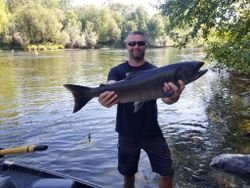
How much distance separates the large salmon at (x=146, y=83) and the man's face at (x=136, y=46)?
0.41 metres

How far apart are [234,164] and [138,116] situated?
15.0 feet

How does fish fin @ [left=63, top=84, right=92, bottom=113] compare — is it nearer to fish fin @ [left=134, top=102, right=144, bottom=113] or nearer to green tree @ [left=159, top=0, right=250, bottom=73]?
fish fin @ [left=134, top=102, right=144, bottom=113]

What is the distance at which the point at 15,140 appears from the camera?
12.0m

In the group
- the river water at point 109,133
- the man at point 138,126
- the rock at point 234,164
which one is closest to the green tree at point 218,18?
the river water at point 109,133

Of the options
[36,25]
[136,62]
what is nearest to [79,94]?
[136,62]

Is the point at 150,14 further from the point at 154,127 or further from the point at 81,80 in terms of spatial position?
the point at 154,127

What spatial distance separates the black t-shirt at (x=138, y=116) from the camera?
17.6ft

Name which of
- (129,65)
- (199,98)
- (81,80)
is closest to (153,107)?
(129,65)

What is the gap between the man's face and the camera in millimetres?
5276

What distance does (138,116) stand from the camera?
5.37 meters

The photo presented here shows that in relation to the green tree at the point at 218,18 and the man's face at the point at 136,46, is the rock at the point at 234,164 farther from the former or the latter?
the man's face at the point at 136,46

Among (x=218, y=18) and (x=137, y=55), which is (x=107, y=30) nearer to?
(x=218, y=18)

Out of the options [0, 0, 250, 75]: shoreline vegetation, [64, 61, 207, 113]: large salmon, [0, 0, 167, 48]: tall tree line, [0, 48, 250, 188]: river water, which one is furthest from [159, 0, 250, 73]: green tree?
[0, 0, 167, 48]: tall tree line

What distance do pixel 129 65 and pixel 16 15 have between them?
88.3m
